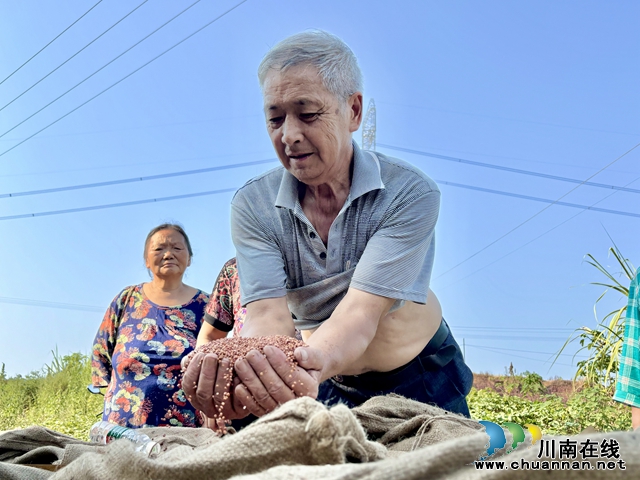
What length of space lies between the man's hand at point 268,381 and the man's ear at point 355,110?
86 centimetres

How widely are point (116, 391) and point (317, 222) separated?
198cm

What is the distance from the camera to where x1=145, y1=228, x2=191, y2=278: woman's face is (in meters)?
3.70

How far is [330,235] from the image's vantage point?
183cm

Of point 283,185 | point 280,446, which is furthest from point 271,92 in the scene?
point 280,446

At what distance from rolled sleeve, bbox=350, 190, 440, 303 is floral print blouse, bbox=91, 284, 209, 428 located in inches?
71.3

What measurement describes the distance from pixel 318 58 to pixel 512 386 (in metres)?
4.74

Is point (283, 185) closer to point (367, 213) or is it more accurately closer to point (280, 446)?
point (367, 213)

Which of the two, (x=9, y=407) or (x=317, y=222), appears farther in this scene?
(x=9, y=407)

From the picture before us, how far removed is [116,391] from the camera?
3324 mm

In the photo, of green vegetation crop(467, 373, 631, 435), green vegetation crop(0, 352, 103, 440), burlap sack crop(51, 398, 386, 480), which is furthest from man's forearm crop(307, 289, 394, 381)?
green vegetation crop(0, 352, 103, 440)

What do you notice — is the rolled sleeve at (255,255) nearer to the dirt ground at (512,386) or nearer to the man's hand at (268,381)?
the man's hand at (268,381)

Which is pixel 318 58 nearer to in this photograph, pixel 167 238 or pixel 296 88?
pixel 296 88

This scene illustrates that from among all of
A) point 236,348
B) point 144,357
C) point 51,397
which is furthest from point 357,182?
point 51,397

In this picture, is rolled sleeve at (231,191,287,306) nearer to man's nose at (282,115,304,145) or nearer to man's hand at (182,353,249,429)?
man's nose at (282,115,304,145)
